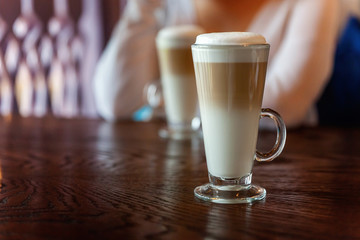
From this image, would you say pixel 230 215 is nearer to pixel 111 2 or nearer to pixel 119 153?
pixel 119 153

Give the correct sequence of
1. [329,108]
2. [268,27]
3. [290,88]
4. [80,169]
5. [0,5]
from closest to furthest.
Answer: [80,169] → [290,88] → [268,27] → [329,108] → [0,5]

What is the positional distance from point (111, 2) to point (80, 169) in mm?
2643

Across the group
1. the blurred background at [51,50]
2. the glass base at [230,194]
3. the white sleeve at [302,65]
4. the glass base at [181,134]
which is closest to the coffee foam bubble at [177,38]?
the glass base at [181,134]

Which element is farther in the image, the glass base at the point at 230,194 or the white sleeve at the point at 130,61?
the white sleeve at the point at 130,61

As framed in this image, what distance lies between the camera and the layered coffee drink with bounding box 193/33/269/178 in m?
0.68

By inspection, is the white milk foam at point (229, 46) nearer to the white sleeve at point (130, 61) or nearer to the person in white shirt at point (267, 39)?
the person in white shirt at point (267, 39)

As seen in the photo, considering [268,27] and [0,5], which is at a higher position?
[0,5]

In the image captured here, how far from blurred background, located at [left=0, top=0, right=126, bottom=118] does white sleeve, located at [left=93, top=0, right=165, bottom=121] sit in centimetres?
155

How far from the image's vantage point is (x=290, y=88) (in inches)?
63.8

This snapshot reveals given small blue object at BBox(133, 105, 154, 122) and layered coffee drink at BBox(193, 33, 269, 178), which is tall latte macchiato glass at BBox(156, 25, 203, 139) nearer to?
small blue object at BBox(133, 105, 154, 122)

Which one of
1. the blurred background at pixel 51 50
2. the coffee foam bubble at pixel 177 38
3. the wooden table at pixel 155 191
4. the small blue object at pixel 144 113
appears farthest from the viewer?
the blurred background at pixel 51 50

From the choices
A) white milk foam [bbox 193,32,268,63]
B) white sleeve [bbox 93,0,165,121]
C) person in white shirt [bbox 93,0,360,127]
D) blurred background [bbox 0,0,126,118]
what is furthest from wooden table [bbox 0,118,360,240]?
blurred background [bbox 0,0,126,118]

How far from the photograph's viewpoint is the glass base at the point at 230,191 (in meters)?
0.71

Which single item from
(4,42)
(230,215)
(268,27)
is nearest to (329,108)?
(268,27)
